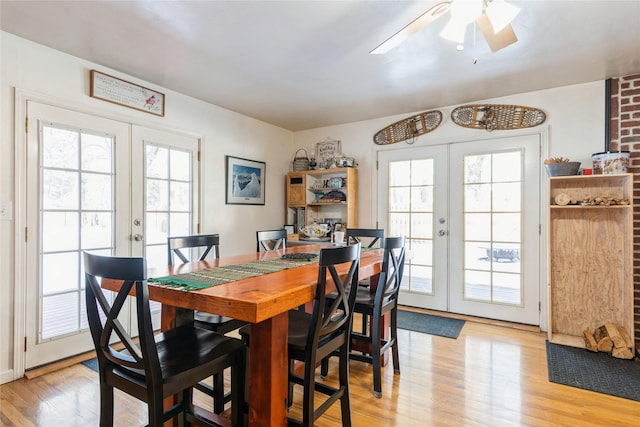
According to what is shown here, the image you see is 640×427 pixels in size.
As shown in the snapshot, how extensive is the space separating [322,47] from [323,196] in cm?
239

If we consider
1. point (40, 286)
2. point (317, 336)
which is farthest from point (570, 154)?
point (40, 286)

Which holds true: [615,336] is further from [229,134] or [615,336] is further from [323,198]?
[229,134]

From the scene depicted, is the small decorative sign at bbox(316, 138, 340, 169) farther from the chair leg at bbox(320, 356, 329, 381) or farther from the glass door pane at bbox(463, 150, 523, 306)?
the chair leg at bbox(320, 356, 329, 381)

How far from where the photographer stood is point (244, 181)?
4195 millimetres

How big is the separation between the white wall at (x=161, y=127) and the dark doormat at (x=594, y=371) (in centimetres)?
326

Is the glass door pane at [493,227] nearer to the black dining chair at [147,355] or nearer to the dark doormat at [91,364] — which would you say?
the black dining chair at [147,355]

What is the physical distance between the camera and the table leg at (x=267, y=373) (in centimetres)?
136

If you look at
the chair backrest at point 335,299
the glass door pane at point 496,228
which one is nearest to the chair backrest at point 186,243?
the chair backrest at point 335,299

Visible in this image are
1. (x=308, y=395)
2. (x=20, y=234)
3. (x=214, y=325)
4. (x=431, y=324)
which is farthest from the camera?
(x=431, y=324)

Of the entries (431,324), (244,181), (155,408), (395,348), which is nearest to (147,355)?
(155,408)

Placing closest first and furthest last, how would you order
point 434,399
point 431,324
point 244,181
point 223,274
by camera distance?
point 223,274, point 434,399, point 431,324, point 244,181

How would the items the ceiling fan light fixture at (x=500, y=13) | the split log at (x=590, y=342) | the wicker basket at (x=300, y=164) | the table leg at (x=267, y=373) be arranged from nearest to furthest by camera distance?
1. the table leg at (x=267, y=373)
2. the ceiling fan light fixture at (x=500, y=13)
3. the split log at (x=590, y=342)
4. the wicker basket at (x=300, y=164)

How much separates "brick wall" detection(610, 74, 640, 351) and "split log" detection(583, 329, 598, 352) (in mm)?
360

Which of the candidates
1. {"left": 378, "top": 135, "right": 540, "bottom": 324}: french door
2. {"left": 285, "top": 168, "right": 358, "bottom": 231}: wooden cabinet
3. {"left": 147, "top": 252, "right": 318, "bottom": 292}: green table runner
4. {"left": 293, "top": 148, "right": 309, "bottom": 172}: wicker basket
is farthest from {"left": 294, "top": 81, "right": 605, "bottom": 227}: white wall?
{"left": 147, "top": 252, "right": 318, "bottom": 292}: green table runner
